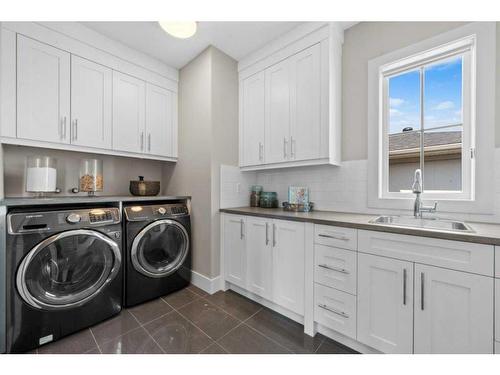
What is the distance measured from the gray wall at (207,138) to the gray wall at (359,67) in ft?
3.79

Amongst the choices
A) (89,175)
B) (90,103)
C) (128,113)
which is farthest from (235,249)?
(90,103)

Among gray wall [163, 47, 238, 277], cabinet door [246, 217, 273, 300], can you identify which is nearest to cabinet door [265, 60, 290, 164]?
gray wall [163, 47, 238, 277]

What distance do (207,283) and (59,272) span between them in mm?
1192

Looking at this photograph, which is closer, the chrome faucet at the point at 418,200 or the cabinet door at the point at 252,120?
the chrome faucet at the point at 418,200

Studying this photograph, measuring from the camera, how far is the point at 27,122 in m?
1.62

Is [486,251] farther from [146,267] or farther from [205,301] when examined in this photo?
[146,267]

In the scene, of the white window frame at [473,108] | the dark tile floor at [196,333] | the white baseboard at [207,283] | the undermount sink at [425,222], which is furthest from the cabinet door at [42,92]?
the white window frame at [473,108]

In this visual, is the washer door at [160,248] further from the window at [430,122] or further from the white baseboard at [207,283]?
the window at [430,122]

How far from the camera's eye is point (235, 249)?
2059 millimetres

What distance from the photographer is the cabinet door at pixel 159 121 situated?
2316 mm

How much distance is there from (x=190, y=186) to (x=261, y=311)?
1441 mm

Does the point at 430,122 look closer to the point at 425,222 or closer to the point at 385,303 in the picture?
the point at 425,222

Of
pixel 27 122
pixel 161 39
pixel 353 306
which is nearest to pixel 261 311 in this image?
pixel 353 306

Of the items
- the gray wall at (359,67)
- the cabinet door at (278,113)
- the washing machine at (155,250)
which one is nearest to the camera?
the gray wall at (359,67)
